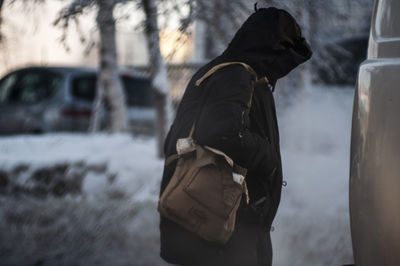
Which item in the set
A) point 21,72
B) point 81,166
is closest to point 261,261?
point 81,166

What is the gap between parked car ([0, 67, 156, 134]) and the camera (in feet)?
24.3

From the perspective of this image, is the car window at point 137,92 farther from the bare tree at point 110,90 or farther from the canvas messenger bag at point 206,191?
the canvas messenger bag at point 206,191

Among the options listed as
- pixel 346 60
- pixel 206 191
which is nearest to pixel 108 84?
pixel 346 60

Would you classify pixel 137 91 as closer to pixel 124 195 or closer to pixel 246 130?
pixel 124 195

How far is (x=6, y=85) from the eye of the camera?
8.27 m

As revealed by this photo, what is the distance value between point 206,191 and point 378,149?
708 mm

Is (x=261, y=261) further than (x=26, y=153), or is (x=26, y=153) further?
(x=26, y=153)

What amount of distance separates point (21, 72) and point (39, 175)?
8.43ft

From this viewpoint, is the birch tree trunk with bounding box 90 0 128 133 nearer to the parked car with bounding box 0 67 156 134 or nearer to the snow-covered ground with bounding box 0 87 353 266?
the parked car with bounding box 0 67 156 134

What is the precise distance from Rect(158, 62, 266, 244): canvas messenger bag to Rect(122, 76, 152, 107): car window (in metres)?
6.46

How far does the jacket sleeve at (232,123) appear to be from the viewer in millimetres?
2131

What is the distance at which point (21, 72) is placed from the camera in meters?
8.20

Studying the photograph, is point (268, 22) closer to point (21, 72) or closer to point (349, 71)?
point (349, 71)

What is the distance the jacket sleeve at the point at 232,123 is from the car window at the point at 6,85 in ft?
21.6
